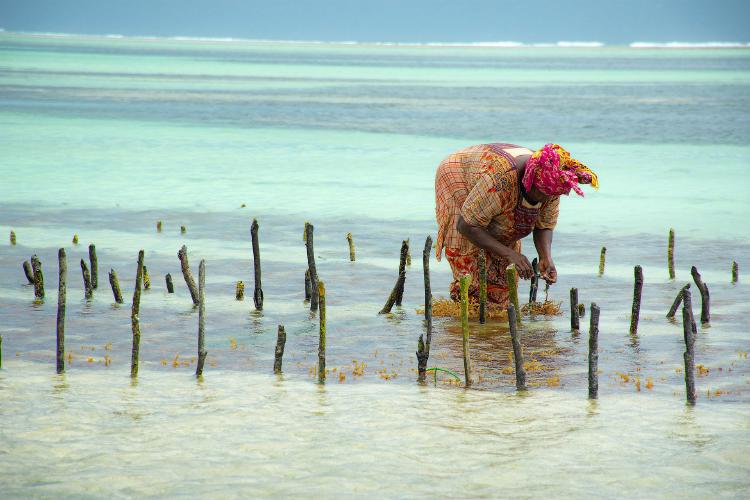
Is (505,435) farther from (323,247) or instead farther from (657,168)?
(657,168)

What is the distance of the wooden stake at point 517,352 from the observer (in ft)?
18.9

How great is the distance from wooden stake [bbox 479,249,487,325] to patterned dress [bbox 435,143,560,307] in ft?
0.59

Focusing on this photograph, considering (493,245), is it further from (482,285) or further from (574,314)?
(574,314)

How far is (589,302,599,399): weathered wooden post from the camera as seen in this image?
5816 millimetres

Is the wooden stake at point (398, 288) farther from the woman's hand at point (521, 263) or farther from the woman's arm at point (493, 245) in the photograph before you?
the woman's hand at point (521, 263)

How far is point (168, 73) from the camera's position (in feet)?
228

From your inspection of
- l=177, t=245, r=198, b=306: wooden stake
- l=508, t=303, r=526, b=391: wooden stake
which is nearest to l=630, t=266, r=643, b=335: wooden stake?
l=508, t=303, r=526, b=391: wooden stake

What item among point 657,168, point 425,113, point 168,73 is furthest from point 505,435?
point 168,73

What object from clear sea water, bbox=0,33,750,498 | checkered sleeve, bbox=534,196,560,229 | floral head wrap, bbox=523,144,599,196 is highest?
floral head wrap, bbox=523,144,599,196

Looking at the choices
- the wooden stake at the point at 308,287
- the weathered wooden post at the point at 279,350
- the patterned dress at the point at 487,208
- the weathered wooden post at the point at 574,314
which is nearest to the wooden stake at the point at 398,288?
the patterned dress at the point at 487,208

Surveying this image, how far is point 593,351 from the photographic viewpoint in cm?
583

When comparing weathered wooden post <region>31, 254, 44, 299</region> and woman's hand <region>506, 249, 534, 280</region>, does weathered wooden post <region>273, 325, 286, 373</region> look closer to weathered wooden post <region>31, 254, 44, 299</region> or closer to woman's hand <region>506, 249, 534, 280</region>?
woman's hand <region>506, 249, 534, 280</region>

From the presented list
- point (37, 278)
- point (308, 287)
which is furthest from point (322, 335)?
point (37, 278)

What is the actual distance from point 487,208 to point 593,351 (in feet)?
5.20
